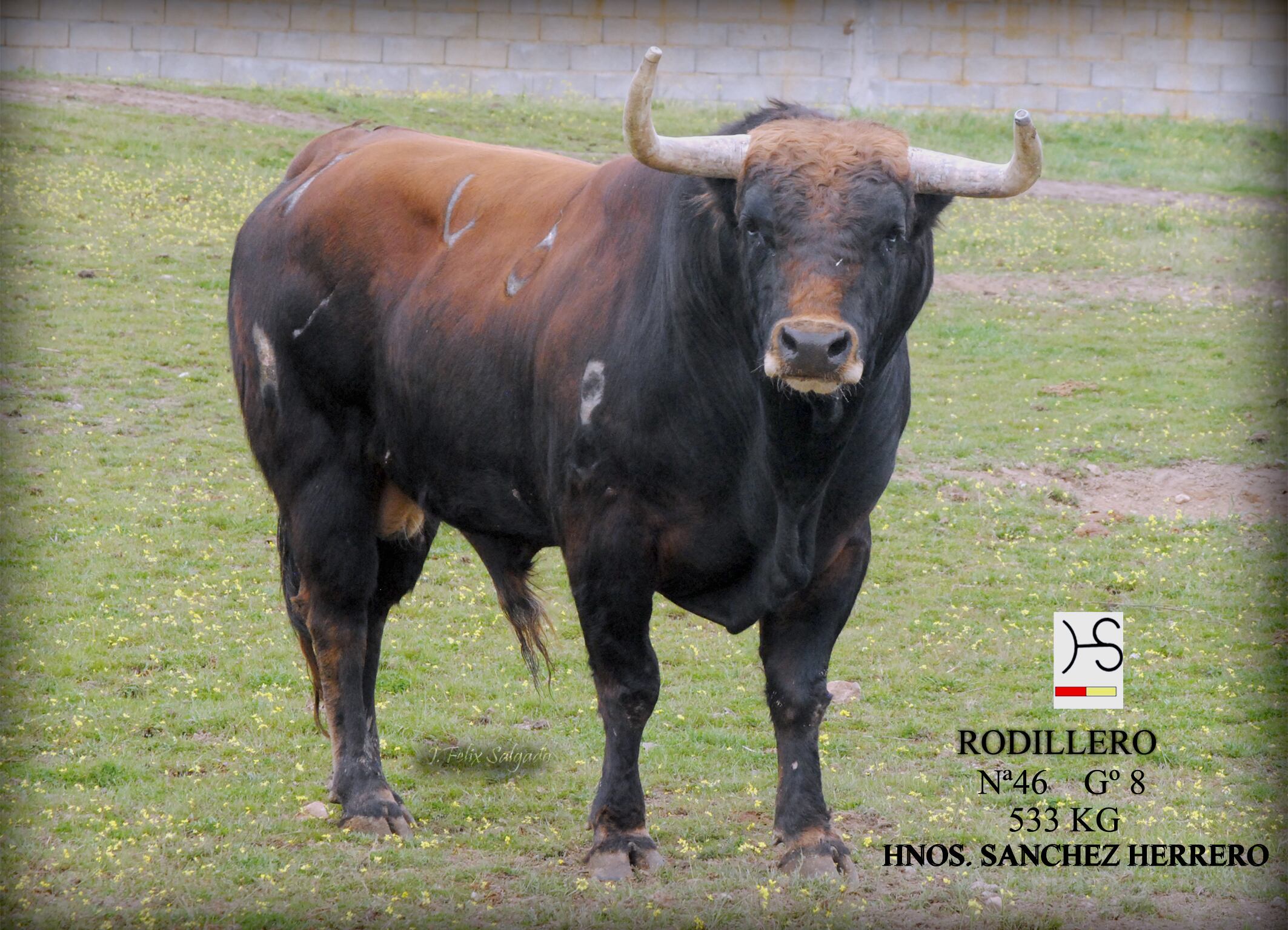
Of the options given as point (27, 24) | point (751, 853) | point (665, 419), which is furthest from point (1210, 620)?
point (27, 24)

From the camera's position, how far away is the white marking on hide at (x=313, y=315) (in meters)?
6.57

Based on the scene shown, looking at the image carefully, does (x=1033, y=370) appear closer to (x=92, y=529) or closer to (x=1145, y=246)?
(x=1145, y=246)

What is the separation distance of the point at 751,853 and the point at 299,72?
→ 1967 centimetres

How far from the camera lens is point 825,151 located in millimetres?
5039

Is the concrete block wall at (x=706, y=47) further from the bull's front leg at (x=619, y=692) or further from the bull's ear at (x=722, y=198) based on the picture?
the bull's front leg at (x=619, y=692)

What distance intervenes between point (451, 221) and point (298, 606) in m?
1.83

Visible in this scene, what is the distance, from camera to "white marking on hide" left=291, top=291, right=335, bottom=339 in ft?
21.6

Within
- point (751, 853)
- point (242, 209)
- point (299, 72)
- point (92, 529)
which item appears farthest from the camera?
point (299, 72)

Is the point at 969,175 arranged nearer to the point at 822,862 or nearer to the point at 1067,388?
the point at 822,862

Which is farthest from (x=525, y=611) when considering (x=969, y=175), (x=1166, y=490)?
(x=1166, y=490)

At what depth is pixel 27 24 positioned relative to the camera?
22.1 metres

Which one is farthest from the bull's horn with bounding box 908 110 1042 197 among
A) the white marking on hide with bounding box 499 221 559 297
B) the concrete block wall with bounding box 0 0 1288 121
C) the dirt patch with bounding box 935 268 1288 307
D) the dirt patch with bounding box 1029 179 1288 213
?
the concrete block wall with bounding box 0 0 1288 121

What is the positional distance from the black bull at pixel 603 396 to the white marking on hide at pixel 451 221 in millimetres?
19

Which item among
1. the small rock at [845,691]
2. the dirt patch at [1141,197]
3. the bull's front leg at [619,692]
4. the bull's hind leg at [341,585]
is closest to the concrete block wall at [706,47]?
the dirt patch at [1141,197]
